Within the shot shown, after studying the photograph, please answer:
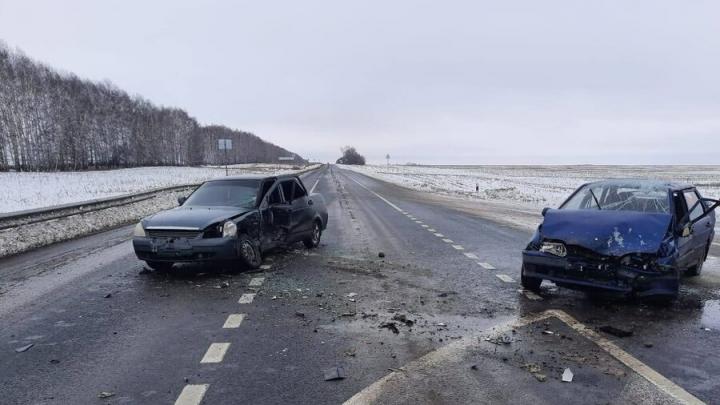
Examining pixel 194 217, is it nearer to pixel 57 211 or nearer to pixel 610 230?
pixel 610 230

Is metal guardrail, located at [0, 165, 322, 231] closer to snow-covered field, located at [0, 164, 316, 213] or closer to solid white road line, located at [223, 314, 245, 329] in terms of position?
snow-covered field, located at [0, 164, 316, 213]

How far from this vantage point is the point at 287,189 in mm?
10250

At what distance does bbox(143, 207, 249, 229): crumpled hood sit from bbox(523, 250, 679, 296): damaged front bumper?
506 cm

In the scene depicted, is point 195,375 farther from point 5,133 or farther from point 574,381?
point 5,133

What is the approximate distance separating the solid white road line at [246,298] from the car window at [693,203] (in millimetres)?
6721

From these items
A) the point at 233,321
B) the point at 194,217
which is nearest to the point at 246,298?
the point at 233,321

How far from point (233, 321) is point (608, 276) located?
4548 millimetres

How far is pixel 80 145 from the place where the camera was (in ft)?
216

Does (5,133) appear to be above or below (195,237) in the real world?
above

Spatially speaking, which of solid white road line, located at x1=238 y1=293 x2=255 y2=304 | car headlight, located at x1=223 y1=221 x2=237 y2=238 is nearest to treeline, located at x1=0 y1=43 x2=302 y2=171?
car headlight, located at x1=223 y1=221 x2=237 y2=238

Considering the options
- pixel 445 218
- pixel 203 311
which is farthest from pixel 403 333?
pixel 445 218

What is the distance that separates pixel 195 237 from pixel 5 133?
57.9 m

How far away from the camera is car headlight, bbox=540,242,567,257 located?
6.27 metres

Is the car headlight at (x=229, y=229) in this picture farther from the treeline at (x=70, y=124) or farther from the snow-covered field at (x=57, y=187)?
the treeline at (x=70, y=124)
